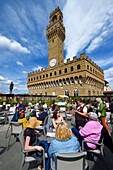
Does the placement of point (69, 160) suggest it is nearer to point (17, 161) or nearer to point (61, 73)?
point (17, 161)

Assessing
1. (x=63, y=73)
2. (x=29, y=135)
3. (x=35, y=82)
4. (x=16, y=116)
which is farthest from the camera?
(x=35, y=82)

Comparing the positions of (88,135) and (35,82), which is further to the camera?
(35,82)

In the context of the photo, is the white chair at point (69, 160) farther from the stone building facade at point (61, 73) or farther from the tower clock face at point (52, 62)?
the tower clock face at point (52, 62)

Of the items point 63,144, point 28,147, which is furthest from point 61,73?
point 63,144

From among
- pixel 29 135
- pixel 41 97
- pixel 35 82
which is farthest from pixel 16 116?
pixel 35 82

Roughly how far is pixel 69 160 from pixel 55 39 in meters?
40.2

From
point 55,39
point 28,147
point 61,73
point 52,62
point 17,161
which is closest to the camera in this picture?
point 28,147

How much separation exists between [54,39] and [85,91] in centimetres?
2166

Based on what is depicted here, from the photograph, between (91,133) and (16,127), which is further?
(16,127)

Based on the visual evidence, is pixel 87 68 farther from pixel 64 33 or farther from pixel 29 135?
pixel 29 135

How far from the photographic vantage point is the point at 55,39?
37.8 metres

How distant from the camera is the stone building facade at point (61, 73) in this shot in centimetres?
3078

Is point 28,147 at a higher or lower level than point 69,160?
lower

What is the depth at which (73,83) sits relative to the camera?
32594 millimetres
